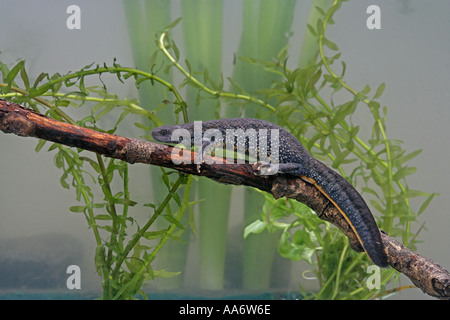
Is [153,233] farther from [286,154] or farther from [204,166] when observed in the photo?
[286,154]

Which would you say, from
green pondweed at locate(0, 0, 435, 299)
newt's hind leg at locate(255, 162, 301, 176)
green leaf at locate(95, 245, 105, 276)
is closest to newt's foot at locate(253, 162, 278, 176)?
newt's hind leg at locate(255, 162, 301, 176)

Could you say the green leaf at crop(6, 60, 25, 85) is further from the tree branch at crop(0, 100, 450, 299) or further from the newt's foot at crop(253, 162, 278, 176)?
the newt's foot at crop(253, 162, 278, 176)

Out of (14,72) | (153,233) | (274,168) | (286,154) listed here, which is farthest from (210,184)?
(14,72)

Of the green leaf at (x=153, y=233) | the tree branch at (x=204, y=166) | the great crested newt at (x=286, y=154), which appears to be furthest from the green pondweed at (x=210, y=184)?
the tree branch at (x=204, y=166)

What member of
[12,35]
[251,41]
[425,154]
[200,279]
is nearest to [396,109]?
[425,154]

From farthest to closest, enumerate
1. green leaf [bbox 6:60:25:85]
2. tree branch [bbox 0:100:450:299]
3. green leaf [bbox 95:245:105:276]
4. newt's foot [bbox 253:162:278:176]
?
green leaf [bbox 95:245:105:276]
green leaf [bbox 6:60:25:85]
newt's foot [bbox 253:162:278:176]
tree branch [bbox 0:100:450:299]

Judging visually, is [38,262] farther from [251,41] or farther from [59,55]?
[251,41]
